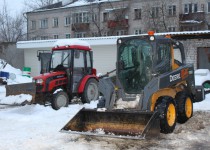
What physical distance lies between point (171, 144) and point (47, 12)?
4612cm

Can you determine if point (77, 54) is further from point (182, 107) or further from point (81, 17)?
point (81, 17)

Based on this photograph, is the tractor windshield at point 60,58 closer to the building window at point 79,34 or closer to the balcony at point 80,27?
the balcony at point 80,27

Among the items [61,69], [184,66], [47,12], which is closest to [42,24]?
[47,12]

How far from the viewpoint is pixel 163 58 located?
8.45 meters

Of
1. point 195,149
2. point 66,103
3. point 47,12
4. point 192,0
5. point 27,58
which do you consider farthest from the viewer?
point 47,12

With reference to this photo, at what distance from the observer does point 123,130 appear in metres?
7.53

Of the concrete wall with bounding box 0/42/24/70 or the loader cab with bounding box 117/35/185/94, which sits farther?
the concrete wall with bounding box 0/42/24/70

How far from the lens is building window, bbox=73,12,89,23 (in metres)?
45.5

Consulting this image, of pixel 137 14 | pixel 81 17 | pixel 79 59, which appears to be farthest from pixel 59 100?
pixel 81 17

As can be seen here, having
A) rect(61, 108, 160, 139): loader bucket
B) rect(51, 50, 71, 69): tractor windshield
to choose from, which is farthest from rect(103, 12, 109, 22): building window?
rect(61, 108, 160, 139): loader bucket

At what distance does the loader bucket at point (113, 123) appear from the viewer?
281 inches

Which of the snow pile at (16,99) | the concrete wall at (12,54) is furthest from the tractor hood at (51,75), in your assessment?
the concrete wall at (12,54)

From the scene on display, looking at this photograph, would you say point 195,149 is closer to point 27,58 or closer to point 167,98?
point 167,98

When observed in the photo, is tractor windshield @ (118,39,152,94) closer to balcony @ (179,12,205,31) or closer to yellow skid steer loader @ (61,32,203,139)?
yellow skid steer loader @ (61,32,203,139)
